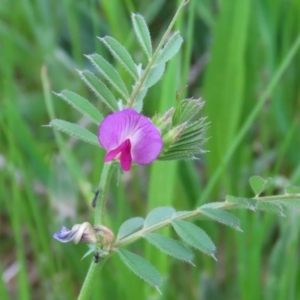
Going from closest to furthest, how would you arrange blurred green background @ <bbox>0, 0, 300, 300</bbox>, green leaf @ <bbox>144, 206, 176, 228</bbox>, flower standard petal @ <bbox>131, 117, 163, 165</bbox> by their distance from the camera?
flower standard petal @ <bbox>131, 117, 163, 165</bbox>
green leaf @ <bbox>144, 206, 176, 228</bbox>
blurred green background @ <bbox>0, 0, 300, 300</bbox>

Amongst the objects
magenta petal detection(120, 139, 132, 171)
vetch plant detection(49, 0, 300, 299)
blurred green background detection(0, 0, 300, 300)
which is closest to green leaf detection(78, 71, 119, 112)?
vetch plant detection(49, 0, 300, 299)

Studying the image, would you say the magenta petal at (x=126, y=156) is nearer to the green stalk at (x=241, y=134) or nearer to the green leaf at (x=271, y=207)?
the green leaf at (x=271, y=207)

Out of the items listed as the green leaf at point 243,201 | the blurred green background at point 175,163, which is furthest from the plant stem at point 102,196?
the blurred green background at point 175,163

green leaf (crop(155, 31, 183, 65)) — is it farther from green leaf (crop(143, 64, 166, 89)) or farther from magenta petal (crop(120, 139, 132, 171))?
magenta petal (crop(120, 139, 132, 171))

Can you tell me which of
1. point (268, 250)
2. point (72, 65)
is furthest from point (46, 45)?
point (268, 250)

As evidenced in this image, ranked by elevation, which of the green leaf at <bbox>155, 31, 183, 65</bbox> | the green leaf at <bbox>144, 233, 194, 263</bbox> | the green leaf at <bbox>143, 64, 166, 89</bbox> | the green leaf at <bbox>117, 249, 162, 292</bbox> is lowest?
the green leaf at <bbox>117, 249, 162, 292</bbox>

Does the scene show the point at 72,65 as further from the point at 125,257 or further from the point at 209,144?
the point at 125,257

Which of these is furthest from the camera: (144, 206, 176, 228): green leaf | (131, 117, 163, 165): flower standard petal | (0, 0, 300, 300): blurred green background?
(0, 0, 300, 300): blurred green background
